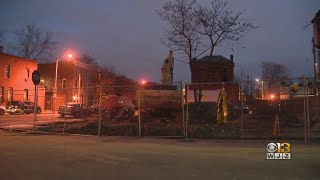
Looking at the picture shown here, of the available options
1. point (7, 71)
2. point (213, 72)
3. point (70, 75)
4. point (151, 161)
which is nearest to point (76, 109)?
point (151, 161)

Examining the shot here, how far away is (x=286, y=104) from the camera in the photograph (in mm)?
27062

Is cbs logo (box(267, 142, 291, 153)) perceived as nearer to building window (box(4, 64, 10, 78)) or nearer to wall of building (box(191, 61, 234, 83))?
building window (box(4, 64, 10, 78))

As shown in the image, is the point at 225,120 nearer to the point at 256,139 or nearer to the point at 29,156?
the point at 256,139

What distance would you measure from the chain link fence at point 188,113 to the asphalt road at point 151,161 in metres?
2.81

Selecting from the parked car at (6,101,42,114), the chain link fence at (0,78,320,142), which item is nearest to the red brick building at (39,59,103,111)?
the parked car at (6,101,42,114)

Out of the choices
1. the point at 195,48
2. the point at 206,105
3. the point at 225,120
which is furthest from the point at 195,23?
the point at 225,120

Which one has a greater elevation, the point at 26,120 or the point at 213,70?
the point at 213,70

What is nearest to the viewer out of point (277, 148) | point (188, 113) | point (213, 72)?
point (277, 148)

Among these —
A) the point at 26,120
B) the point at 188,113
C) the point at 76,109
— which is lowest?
the point at 26,120

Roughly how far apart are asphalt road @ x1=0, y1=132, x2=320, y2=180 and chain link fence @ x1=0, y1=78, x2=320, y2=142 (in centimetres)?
281

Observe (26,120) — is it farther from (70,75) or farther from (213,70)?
(70,75)

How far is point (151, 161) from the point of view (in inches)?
462

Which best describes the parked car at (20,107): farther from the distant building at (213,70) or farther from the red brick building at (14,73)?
the distant building at (213,70)

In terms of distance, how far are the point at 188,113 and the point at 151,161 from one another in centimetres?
1267
